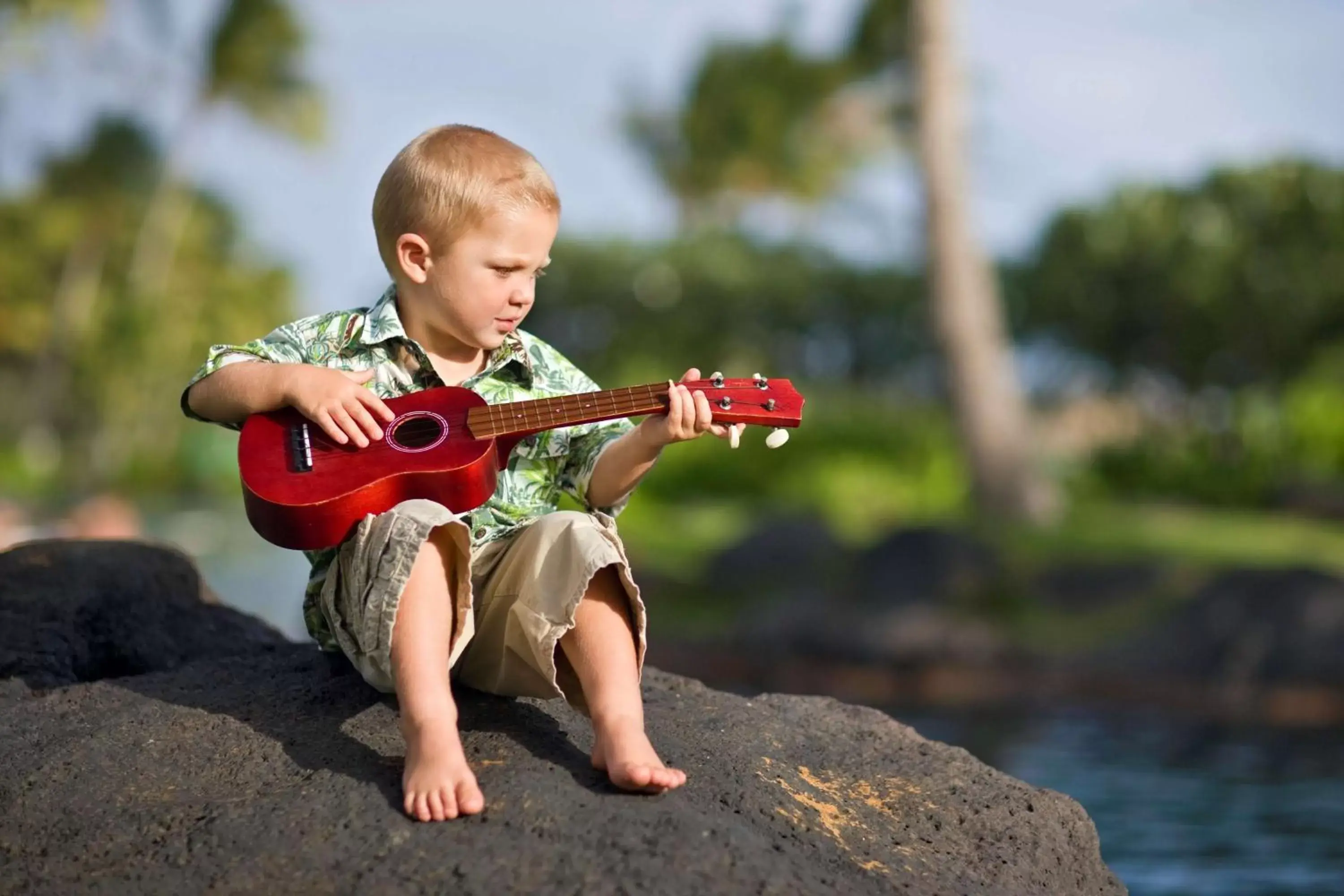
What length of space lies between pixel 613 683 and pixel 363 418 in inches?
28.4

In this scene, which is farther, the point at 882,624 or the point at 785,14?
the point at 785,14

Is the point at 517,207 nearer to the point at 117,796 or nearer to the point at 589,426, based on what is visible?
the point at 589,426

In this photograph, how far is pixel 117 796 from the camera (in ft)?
9.79

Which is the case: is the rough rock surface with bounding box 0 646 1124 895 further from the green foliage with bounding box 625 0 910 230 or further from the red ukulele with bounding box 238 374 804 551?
the green foliage with bounding box 625 0 910 230

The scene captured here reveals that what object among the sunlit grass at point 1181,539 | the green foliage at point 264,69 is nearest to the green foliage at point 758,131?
the green foliage at point 264,69

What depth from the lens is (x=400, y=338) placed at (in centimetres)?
329

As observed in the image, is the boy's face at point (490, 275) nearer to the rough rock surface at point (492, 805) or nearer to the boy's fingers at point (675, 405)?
the boy's fingers at point (675, 405)

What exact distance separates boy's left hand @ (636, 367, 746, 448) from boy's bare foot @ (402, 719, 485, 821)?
71 centimetres

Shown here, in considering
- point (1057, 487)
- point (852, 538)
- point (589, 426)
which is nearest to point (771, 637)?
point (852, 538)

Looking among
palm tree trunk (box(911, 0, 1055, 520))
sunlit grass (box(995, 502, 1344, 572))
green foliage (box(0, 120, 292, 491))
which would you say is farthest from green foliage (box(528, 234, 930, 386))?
green foliage (box(0, 120, 292, 491))

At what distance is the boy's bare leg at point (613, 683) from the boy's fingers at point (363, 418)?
533 mm

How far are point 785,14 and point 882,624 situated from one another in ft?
43.8

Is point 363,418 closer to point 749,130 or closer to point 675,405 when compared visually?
point 675,405

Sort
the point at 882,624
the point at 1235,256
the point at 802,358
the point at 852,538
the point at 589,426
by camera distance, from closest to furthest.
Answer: the point at 589,426 → the point at 882,624 → the point at 852,538 → the point at 1235,256 → the point at 802,358
